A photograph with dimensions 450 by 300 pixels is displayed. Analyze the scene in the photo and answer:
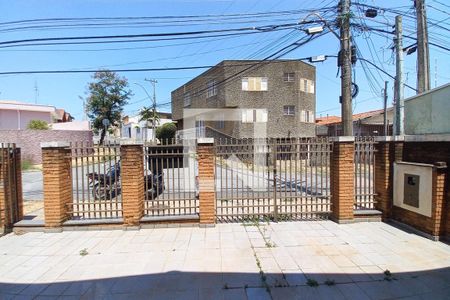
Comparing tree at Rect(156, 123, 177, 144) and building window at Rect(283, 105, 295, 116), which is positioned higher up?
building window at Rect(283, 105, 295, 116)

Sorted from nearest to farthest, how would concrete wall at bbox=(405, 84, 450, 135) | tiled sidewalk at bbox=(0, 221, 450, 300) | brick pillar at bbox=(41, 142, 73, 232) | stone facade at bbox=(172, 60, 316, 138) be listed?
tiled sidewalk at bbox=(0, 221, 450, 300), concrete wall at bbox=(405, 84, 450, 135), brick pillar at bbox=(41, 142, 73, 232), stone facade at bbox=(172, 60, 316, 138)

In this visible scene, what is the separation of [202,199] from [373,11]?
813cm

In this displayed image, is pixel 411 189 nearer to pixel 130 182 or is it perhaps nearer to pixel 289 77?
pixel 130 182

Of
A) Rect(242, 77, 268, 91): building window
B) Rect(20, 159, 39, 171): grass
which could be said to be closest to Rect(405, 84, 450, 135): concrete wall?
Rect(242, 77, 268, 91): building window

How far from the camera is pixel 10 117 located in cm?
3234

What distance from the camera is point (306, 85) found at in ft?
89.2

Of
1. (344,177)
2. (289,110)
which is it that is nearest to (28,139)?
(289,110)

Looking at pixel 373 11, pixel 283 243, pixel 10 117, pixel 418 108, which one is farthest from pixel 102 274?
pixel 10 117

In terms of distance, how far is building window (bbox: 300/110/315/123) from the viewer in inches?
1066

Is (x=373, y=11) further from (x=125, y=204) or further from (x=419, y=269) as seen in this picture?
(x=125, y=204)

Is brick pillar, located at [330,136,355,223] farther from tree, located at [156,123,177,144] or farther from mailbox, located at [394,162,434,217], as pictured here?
tree, located at [156,123,177,144]

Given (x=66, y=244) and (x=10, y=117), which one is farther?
(x=10, y=117)

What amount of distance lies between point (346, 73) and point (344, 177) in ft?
11.4

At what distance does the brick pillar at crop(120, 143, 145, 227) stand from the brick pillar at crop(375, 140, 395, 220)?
5.73 metres
